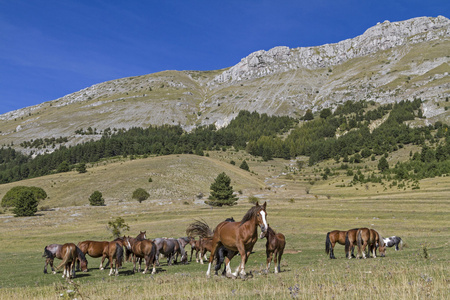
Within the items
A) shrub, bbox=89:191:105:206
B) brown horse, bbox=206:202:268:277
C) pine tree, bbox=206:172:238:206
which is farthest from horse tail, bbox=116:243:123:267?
shrub, bbox=89:191:105:206

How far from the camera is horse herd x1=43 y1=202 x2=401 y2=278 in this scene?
11953 millimetres

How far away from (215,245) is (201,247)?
1146 centimetres

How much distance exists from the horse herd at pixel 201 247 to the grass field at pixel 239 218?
2.79ft

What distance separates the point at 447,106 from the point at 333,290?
201906 millimetres

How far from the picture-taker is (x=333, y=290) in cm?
832

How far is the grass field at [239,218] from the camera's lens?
9617 mm

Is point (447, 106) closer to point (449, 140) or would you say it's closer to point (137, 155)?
point (449, 140)

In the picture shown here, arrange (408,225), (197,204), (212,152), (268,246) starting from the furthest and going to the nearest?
1. (212,152)
2. (197,204)
3. (408,225)
4. (268,246)

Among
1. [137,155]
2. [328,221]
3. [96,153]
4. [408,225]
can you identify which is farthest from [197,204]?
[96,153]

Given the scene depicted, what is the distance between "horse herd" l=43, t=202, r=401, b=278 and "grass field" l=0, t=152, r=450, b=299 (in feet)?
2.68

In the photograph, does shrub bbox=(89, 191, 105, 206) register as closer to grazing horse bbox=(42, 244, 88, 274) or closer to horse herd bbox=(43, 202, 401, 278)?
horse herd bbox=(43, 202, 401, 278)

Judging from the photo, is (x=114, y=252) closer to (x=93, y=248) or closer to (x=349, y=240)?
(x=93, y=248)

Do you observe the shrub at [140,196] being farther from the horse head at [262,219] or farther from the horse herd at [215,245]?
the horse head at [262,219]

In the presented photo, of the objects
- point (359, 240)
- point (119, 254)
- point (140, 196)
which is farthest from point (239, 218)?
point (140, 196)
